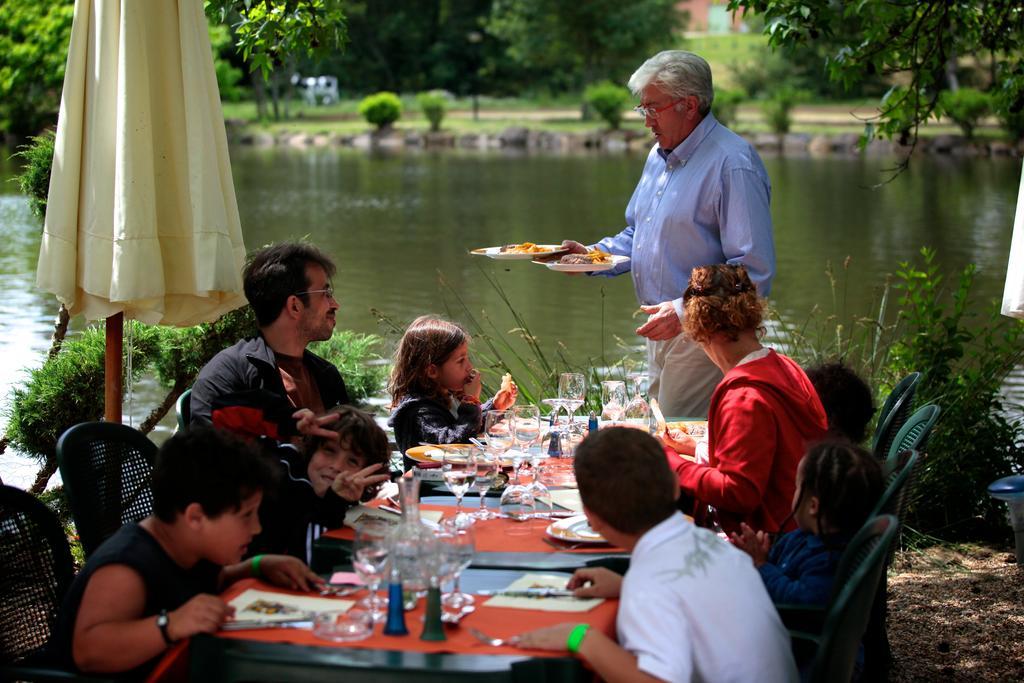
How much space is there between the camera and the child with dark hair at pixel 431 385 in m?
4.26

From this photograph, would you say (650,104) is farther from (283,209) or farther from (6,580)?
(283,209)

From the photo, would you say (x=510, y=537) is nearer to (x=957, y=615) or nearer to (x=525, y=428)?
(x=525, y=428)

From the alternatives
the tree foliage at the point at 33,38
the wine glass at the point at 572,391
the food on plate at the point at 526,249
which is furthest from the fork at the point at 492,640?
the tree foliage at the point at 33,38

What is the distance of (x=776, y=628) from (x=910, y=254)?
14680 mm

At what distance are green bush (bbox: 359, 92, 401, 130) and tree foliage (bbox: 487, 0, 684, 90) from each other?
962 centimetres

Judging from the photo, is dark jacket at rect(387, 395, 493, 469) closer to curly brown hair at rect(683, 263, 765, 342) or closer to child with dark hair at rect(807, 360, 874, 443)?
curly brown hair at rect(683, 263, 765, 342)

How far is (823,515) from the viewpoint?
3.01m

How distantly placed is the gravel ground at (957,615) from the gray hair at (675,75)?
2131 mm

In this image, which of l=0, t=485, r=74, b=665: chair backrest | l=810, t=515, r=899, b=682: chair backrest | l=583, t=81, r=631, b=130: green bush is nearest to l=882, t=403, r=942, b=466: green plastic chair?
l=810, t=515, r=899, b=682: chair backrest

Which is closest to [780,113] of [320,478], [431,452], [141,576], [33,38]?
[33,38]

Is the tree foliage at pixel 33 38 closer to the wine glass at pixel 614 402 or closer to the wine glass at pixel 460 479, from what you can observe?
the wine glass at pixel 614 402

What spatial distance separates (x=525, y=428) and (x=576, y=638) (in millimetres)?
1587

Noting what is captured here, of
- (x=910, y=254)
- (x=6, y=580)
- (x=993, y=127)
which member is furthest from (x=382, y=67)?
(x=6, y=580)

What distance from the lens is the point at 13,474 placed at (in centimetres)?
637
